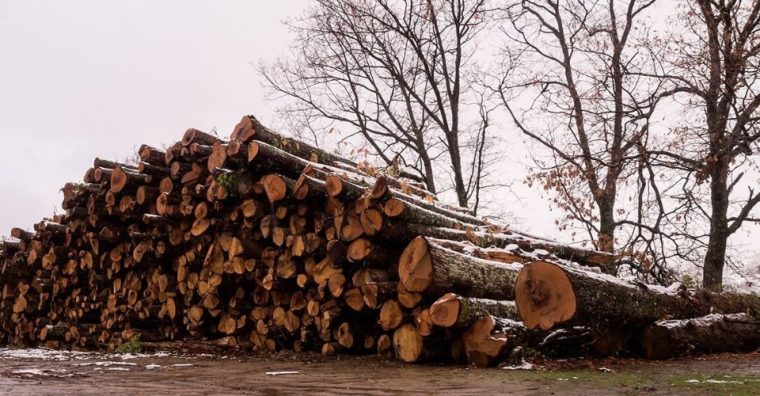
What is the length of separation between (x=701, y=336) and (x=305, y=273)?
439cm

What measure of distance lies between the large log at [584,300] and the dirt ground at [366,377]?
40cm

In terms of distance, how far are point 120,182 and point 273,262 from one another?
2.70m

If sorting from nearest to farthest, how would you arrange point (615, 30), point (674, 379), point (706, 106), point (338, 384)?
1. point (338, 384)
2. point (674, 379)
3. point (706, 106)
4. point (615, 30)

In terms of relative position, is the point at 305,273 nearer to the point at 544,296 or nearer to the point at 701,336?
the point at 544,296

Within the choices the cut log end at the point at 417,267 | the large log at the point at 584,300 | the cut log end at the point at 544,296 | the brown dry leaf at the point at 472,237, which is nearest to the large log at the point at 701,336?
the large log at the point at 584,300

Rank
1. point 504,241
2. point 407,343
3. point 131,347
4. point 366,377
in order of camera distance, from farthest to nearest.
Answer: point 504,241, point 131,347, point 407,343, point 366,377

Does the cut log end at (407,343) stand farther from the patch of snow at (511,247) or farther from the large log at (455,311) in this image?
the patch of snow at (511,247)

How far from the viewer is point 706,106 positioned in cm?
1147

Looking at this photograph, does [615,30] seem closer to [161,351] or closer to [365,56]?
[365,56]

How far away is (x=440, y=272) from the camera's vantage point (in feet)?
17.8

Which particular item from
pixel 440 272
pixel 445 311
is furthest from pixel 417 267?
pixel 445 311

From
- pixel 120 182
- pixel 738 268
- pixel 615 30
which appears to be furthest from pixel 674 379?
pixel 615 30

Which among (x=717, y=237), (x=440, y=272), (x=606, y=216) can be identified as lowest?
(x=440, y=272)

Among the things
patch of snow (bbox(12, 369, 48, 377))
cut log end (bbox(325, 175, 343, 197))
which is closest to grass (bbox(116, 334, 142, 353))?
patch of snow (bbox(12, 369, 48, 377))
